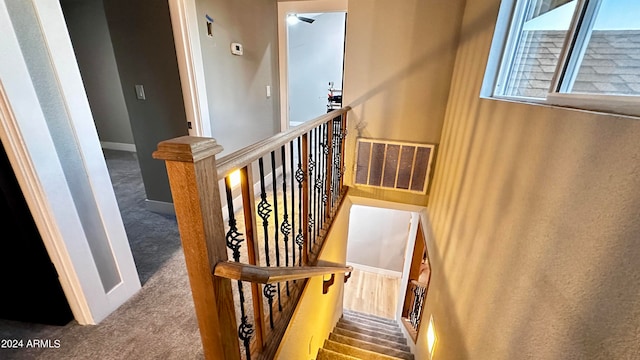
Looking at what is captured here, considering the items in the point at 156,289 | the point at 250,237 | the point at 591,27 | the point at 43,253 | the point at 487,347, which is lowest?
the point at 156,289

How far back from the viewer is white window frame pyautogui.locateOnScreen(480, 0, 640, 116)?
2.33ft

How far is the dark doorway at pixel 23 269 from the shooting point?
111 centimetres

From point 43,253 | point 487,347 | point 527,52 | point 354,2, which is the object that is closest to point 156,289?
point 43,253

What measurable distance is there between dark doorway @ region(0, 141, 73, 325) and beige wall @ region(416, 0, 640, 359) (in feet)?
6.64

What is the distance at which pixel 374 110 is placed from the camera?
291 cm

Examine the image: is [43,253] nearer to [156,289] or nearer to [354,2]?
[156,289]

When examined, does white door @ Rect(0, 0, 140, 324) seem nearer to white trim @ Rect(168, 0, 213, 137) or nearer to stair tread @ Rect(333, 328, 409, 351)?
white trim @ Rect(168, 0, 213, 137)

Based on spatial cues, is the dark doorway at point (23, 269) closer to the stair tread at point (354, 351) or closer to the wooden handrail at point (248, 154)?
the wooden handrail at point (248, 154)

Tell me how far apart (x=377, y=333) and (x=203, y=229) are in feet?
13.5

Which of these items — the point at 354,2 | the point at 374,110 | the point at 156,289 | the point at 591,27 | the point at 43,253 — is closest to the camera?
the point at 591,27

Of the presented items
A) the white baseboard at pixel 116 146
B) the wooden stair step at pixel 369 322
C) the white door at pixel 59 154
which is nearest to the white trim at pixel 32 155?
the white door at pixel 59 154

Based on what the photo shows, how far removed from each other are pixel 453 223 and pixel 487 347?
3.03 ft

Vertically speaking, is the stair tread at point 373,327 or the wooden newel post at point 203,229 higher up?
the wooden newel post at point 203,229

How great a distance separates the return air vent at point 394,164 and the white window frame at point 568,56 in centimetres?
134
